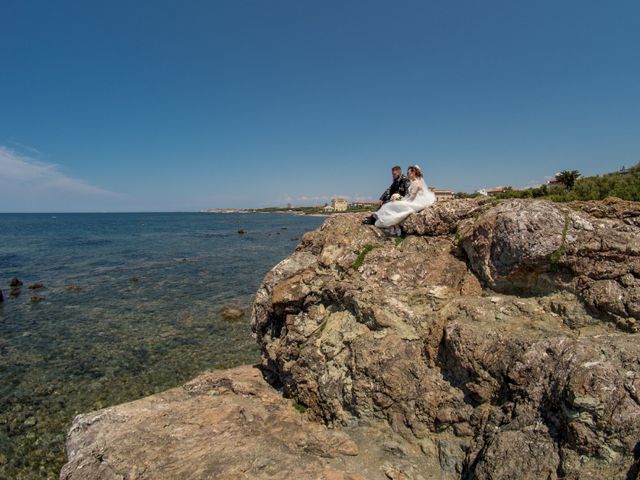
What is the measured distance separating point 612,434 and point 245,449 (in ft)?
20.2

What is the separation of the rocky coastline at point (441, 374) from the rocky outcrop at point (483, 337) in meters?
0.03

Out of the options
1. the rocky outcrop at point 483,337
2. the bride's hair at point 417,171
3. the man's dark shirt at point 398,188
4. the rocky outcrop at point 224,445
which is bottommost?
the rocky outcrop at point 224,445

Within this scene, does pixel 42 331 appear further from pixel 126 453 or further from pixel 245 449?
pixel 245 449

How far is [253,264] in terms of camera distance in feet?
139

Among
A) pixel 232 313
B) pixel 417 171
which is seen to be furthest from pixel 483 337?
pixel 232 313

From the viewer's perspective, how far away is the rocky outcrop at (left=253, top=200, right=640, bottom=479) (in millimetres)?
5578

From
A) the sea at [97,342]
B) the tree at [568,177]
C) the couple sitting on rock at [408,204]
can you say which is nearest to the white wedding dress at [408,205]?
the couple sitting on rock at [408,204]

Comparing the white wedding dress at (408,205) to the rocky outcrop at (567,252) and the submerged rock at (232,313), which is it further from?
the submerged rock at (232,313)

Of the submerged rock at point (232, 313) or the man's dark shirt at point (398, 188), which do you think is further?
the submerged rock at point (232, 313)

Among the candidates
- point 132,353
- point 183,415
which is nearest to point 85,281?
point 132,353

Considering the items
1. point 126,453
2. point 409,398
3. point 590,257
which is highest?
point 590,257

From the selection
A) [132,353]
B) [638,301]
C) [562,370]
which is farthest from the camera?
[132,353]

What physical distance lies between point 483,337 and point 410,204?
4.57 meters

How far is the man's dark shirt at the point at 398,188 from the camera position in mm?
12031
